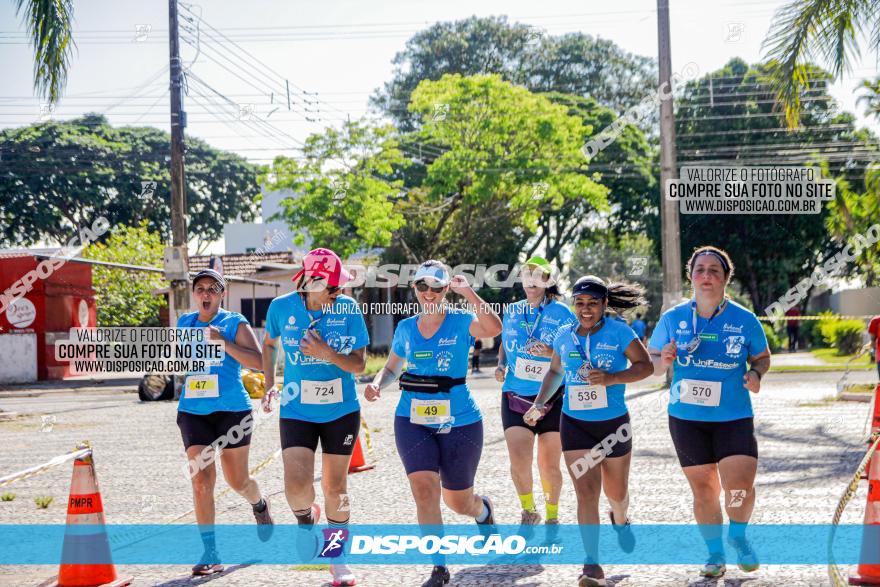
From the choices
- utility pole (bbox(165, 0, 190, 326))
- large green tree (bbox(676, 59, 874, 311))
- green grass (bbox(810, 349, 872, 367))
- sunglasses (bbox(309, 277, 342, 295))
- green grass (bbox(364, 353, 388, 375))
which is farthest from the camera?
large green tree (bbox(676, 59, 874, 311))

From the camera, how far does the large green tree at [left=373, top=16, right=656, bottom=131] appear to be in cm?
5353

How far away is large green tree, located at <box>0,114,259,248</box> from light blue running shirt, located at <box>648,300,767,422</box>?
45234mm

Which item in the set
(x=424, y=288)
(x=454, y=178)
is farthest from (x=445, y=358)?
(x=454, y=178)

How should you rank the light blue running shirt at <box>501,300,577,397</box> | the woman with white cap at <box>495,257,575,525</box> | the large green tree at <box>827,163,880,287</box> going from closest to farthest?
the woman with white cap at <box>495,257,575,525</box>
the light blue running shirt at <box>501,300,577,397</box>
the large green tree at <box>827,163,880,287</box>

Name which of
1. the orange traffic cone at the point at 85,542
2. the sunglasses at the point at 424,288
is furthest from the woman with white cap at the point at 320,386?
the orange traffic cone at the point at 85,542

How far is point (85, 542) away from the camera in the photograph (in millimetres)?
6137

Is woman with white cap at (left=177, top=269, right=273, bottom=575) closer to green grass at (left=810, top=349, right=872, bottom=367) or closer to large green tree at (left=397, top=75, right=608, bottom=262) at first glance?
green grass at (left=810, top=349, right=872, bottom=367)

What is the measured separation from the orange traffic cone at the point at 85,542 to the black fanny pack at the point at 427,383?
2.16m

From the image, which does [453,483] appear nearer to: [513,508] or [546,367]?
[546,367]

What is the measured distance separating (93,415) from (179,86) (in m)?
8.14

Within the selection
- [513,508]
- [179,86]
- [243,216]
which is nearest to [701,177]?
[179,86]

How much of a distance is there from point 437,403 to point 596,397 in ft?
3.34

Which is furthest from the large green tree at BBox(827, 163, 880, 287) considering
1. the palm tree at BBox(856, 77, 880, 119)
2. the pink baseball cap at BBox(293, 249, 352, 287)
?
the pink baseball cap at BBox(293, 249, 352, 287)

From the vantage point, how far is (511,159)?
36844mm
